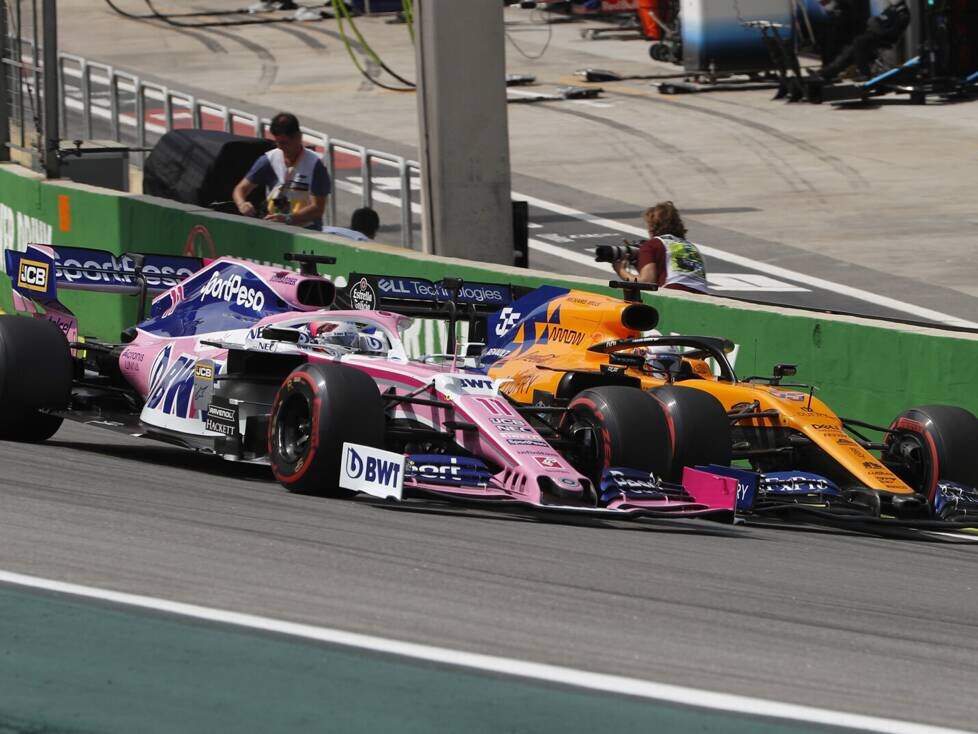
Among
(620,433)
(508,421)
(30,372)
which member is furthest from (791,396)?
(30,372)

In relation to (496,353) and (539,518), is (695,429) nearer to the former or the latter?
(539,518)

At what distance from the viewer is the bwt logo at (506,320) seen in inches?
450

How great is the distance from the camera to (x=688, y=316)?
11820mm

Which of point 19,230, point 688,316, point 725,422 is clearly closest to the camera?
point 725,422

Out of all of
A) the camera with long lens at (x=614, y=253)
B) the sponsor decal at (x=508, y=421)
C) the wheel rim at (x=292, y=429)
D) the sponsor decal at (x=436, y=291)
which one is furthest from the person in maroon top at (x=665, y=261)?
the wheel rim at (x=292, y=429)

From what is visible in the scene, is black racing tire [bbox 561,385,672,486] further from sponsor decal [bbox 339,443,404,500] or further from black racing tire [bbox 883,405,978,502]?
black racing tire [bbox 883,405,978,502]

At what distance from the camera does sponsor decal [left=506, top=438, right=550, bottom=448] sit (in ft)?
29.7

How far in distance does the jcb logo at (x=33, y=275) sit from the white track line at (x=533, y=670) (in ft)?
18.7

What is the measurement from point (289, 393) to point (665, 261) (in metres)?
4.01

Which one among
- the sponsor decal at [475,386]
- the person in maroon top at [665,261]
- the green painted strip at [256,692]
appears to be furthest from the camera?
the person in maroon top at [665,261]

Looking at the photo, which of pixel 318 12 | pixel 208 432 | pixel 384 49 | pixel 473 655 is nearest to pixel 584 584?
pixel 473 655

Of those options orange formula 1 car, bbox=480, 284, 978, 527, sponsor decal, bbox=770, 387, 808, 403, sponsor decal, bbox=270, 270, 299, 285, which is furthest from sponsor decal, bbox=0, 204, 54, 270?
sponsor decal, bbox=770, 387, 808, 403

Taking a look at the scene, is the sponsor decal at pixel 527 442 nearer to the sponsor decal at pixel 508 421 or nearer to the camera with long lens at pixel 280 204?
the sponsor decal at pixel 508 421

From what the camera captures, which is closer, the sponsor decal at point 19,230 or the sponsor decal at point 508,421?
the sponsor decal at point 508,421
